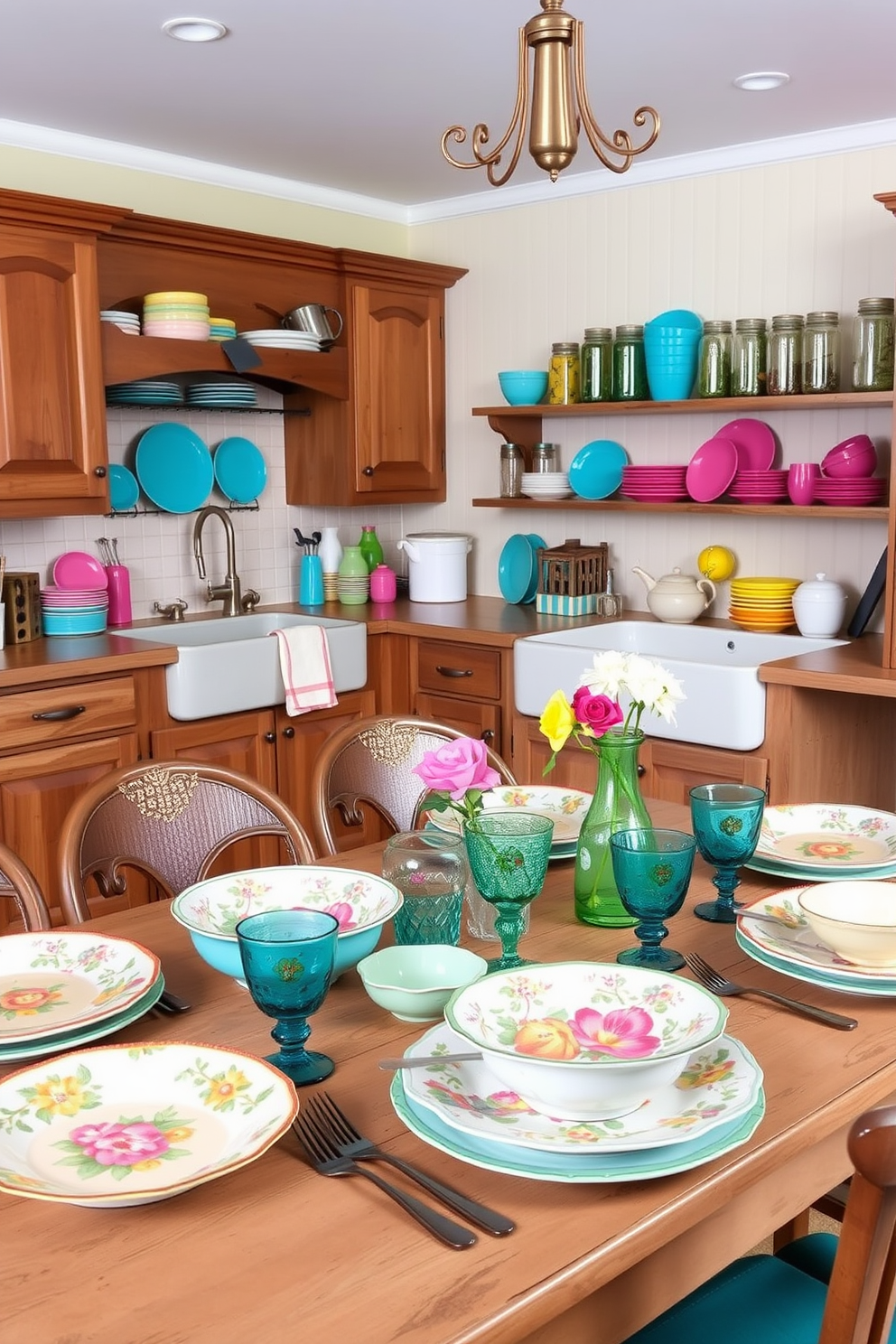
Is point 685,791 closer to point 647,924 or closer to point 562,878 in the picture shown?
point 562,878

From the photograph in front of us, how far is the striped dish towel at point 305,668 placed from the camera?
3.54 metres

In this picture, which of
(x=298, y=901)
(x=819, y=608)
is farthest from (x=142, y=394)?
(x=298, y=901)

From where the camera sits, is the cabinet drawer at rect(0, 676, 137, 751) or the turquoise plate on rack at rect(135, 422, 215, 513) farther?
the turquoise plate on rack at rect(135, 422, 215, 513)

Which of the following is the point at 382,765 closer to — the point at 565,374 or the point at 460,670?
the point at 460,670

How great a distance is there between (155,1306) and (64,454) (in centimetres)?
278

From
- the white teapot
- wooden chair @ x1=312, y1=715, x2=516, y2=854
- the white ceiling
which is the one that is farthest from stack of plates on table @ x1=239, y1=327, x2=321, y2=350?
wooden chair @ x1=312, y1=715, x2=516, y2=854

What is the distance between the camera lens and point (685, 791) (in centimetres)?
322

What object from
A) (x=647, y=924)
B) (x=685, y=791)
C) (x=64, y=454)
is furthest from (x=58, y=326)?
(x=647, y=924)

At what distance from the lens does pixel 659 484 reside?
3.79 metres

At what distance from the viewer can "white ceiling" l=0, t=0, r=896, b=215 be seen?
2631 mm

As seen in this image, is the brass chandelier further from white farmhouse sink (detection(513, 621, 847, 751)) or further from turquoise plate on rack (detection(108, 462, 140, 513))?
turquoise plate on rack (detection(108, 462, 140, 513))

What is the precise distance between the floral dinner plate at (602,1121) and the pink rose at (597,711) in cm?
45

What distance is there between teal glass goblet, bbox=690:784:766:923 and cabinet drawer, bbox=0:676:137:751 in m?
1.95

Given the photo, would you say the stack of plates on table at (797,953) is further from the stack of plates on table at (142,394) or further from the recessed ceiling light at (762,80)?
the stack of plates on table at (142,394)
